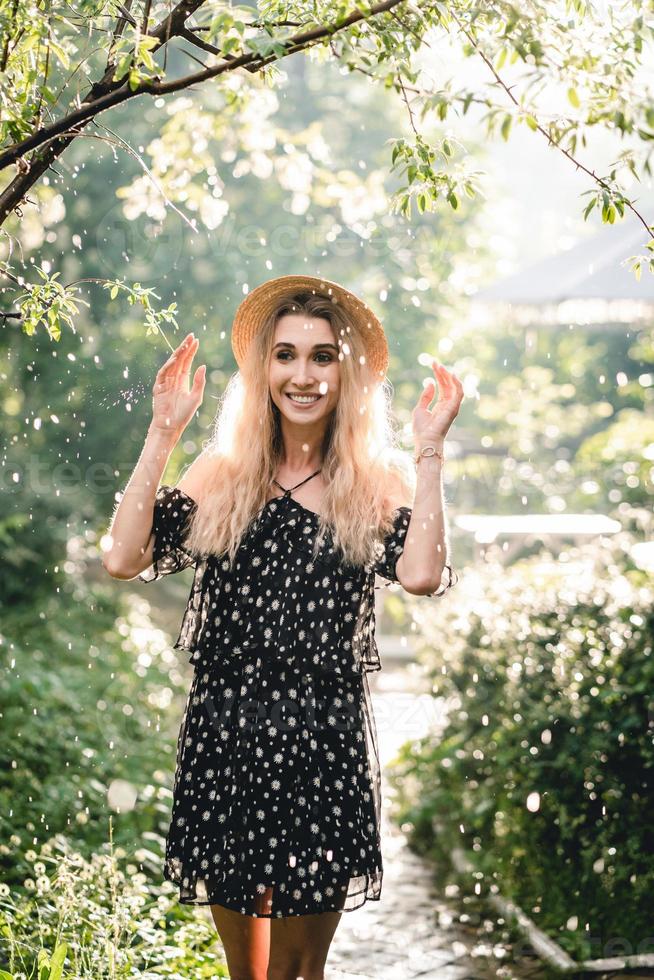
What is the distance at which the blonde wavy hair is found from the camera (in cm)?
264

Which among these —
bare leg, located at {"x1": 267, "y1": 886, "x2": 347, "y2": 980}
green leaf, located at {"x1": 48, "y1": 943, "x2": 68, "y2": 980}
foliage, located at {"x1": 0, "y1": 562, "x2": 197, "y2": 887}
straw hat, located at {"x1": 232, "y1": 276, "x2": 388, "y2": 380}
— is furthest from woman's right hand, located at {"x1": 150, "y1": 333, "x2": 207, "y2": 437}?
foliage, located at {"x1": 0, "y1": 562, "x2": 197, "y2": 887}

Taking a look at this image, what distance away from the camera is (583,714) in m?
4.36

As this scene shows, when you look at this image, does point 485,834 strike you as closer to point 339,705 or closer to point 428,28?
point 339,705

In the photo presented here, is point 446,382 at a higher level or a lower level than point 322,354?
lower

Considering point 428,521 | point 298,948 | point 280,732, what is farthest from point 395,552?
point 298,948

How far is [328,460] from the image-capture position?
2.82 m

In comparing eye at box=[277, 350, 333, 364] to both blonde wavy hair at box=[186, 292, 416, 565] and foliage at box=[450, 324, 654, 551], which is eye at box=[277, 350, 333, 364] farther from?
foliage at box=[450, 324, 654, 551]

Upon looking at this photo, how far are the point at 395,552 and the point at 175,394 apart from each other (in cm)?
66

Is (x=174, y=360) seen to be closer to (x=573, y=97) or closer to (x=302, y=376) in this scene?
(x=302, y=376)

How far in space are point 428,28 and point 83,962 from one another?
2.67 metres

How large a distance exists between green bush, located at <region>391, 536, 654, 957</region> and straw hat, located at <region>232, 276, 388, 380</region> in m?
1.96

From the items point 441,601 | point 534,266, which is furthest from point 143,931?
point 534,266

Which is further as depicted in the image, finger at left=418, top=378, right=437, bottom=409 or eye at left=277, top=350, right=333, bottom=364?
eye at left=277, top=350, right=333, bottom=364

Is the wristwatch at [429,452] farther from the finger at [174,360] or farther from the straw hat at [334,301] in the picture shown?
the finger at [174,360]
